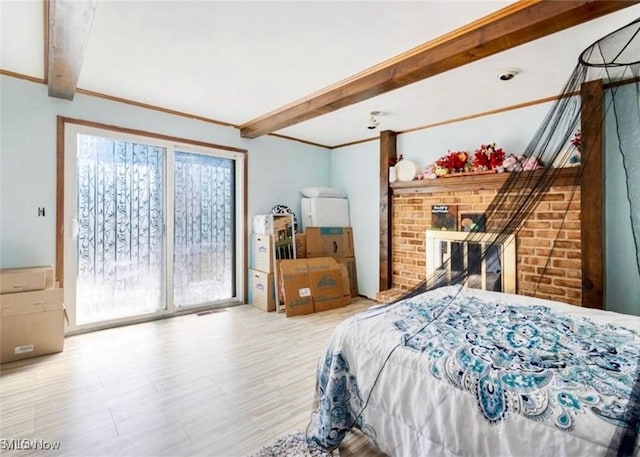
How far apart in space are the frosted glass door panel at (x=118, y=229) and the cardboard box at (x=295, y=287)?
4.89 ft

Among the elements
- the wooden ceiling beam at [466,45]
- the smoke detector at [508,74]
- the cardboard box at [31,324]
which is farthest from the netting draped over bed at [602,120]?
the cardboard box at [31,324]

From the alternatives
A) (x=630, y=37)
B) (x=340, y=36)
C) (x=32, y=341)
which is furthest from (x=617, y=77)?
(x=32, y=341)

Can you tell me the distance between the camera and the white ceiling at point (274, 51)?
1.90 m

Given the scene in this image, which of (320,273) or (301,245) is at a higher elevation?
(301,245)

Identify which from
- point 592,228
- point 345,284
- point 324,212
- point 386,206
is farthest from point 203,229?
point 592,228

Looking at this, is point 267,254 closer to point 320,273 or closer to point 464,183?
point 320,273

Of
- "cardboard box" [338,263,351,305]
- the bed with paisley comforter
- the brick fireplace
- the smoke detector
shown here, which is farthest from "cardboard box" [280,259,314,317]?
the smoke detector

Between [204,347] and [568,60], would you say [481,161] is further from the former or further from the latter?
[204,347]

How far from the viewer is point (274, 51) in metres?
2.34

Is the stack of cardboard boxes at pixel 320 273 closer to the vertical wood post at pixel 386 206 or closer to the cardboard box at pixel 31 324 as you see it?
the vertical wood post at pixel 386 206

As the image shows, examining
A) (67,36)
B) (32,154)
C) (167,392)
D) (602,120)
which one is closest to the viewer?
(602,120)

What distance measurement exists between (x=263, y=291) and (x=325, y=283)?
2.77 ft

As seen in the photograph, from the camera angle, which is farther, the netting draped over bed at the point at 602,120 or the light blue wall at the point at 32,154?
the light blue wall at the point at 32,154

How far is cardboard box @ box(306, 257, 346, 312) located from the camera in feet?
14.0
